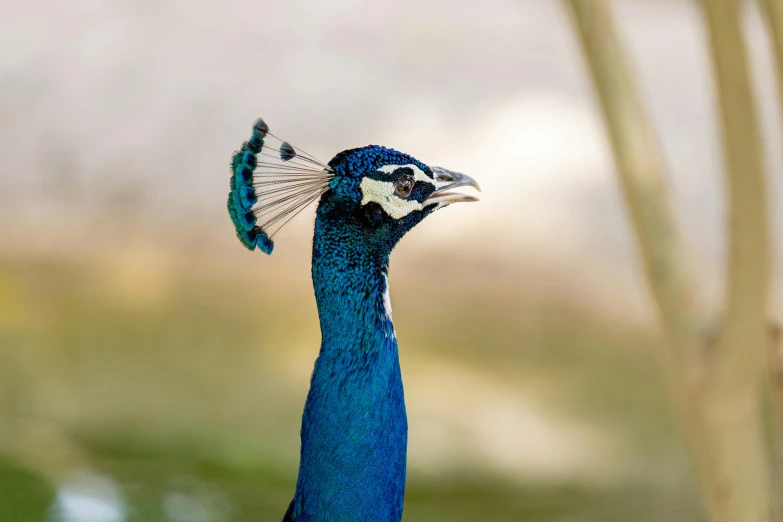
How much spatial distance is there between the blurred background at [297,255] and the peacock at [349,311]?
266 cm

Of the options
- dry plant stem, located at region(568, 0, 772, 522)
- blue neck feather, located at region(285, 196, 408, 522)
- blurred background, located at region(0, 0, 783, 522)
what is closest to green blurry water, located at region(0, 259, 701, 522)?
blurred background, located at region(0, 0, 783, 522)

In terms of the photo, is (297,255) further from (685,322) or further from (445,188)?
(445,188)

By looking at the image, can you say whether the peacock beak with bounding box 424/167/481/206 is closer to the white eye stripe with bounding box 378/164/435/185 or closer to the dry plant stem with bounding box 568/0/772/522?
the white eye stripe with bounding box 378/164/435/185

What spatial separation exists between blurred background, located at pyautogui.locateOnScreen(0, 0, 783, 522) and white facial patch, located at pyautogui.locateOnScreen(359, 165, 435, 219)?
2.73 m

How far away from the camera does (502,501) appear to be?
3.73 metres

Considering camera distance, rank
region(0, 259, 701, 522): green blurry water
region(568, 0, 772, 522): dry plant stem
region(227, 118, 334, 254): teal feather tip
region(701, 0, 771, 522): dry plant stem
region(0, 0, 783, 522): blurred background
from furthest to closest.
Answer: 1. region(0, 0, 783, 522): blurred background
2. region(0, 259, 701, 522): green blurry water
3. region(568, 0, 772, 522): dry plant stem
4. region(701, 0, 771, 522): dry plant stem
5. region(227, 118, 334, 254): teal feather tip

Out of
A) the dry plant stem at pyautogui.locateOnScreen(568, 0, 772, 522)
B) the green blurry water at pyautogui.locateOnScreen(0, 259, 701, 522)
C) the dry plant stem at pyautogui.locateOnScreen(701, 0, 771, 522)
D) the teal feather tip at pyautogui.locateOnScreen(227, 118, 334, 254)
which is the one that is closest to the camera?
the teal feather tip at pyautogui.locateOnScreen(227, 118, 334, 254)

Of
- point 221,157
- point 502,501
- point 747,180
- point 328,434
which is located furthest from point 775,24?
point 221,157

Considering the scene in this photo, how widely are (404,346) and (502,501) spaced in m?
0.74

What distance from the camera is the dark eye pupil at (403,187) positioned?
3.91 feet

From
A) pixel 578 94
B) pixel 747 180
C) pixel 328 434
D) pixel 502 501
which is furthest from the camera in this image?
pixel 578 94

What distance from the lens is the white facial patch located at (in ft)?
3.86

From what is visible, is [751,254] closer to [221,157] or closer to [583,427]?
[583,427]

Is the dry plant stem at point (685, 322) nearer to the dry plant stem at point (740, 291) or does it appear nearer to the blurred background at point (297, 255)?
the dry plant stem at point (740, 291)
